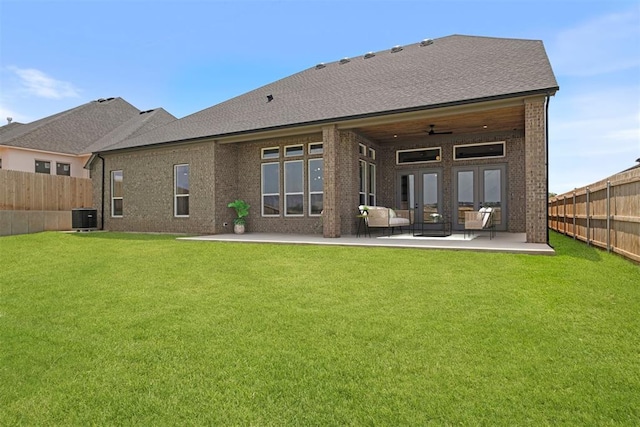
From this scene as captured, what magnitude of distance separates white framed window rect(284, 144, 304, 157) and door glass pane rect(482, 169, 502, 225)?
631cm

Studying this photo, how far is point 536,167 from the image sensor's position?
7.78 m

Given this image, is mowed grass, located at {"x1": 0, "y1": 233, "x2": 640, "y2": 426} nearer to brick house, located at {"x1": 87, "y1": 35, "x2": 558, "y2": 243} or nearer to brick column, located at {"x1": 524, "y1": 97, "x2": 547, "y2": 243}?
brick column, located at {"x1": 524, "y1": 97, "x2": 547, "y2": 243}

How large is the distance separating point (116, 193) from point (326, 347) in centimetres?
1503

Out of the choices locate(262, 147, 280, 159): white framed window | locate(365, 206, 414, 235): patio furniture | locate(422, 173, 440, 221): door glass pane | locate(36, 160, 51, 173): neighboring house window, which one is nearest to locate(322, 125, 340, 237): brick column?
locate(365, 206, 414, 235): patio furniture

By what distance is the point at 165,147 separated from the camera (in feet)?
44.1

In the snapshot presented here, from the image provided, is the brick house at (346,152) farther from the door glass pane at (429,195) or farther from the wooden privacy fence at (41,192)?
the wooden privacy fence at (41,192)

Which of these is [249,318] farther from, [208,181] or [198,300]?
[208,181]

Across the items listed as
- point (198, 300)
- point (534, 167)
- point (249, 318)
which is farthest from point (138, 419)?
point (534, 167)

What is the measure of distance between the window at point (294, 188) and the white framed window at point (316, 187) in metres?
0.34

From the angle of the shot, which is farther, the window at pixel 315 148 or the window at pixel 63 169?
the window at pixel 63 169

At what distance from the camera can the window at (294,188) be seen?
12133 millimetres

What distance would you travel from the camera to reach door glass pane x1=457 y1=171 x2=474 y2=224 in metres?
12.4

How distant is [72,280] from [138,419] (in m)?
4.29

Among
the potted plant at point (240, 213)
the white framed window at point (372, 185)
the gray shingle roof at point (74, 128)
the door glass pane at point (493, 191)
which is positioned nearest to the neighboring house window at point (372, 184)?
the white framed window at point (372, 185)
